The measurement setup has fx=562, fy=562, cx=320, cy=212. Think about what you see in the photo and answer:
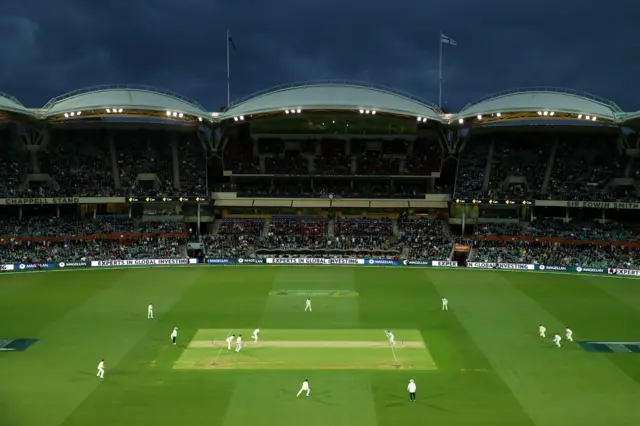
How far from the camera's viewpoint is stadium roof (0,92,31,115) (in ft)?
168

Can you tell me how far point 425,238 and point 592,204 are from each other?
55.5 ft

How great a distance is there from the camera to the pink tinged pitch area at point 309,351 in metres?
26.3

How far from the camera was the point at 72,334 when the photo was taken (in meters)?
31.1

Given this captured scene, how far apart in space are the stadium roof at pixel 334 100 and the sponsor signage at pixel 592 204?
1462cm

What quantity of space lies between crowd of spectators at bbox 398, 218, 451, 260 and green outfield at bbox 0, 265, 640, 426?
10223 mm

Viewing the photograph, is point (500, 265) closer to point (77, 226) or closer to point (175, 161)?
point (175, 161)

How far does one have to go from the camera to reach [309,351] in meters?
28.4

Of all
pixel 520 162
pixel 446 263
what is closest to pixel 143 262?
pixel 446 263

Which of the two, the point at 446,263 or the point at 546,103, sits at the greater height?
the point at 546,103

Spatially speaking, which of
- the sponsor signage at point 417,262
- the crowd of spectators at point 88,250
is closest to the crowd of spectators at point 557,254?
the sponsor signage at point 417,262

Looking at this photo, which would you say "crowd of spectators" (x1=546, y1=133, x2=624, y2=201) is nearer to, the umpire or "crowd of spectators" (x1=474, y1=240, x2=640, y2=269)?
"crowd of spectators" (x1=474, y1=240, x2=640, y2=269)

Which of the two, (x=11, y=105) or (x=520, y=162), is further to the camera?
(x=520, y=162)

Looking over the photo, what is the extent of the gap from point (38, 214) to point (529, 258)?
5141cm

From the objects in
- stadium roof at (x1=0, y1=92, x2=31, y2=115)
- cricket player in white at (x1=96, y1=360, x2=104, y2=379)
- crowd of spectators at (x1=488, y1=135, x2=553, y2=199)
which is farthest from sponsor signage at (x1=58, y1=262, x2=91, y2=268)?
crowd of spectators at (x1=488, y1=135, x2=553, y2=199)
